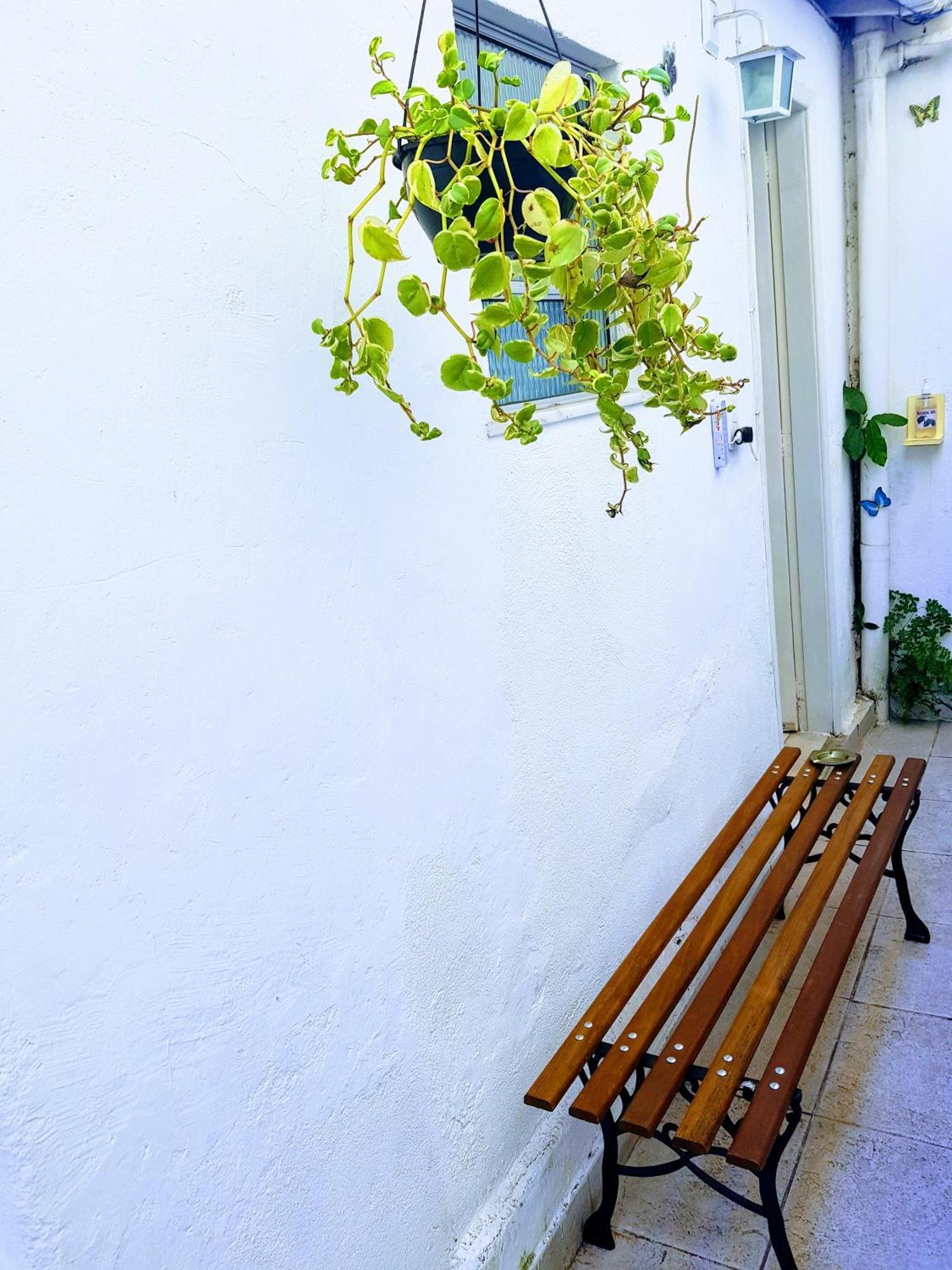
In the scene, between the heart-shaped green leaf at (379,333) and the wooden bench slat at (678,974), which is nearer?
the heart-shaped green leaf at (379,333)

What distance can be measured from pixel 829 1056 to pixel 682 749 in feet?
2.98

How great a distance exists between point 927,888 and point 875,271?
272cm

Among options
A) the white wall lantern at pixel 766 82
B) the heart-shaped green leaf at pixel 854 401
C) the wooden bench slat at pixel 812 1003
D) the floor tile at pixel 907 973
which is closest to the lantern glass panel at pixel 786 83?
the white wall lantern at pixel 766 82

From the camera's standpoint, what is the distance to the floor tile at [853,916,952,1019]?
9.85 ft

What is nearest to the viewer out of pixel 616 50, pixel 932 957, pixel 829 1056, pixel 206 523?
pixel 206 523

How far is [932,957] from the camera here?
3201 mm

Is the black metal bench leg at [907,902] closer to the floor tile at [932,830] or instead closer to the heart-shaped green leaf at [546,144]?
the floor tile at [932,830]

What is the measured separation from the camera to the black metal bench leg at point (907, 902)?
3.22 metres

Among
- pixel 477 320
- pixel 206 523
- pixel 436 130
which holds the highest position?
pixel 436 130

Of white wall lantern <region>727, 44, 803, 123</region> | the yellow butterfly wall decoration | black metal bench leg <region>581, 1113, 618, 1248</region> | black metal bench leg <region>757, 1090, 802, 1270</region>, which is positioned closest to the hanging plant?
black metal bench leg <region>757, 1090, 802, 1270</region>

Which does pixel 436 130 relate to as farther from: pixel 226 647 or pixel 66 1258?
pixel 66 1258

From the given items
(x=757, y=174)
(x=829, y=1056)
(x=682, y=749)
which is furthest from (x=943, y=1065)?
(x=757, y=174)

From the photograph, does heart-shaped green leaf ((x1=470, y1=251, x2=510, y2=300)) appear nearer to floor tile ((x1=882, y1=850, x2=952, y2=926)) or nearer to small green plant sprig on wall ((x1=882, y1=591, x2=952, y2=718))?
floor tile ((x1=882, y1=850, x2=952, y2=926))

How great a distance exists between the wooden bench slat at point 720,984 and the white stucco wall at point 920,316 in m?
2.10
